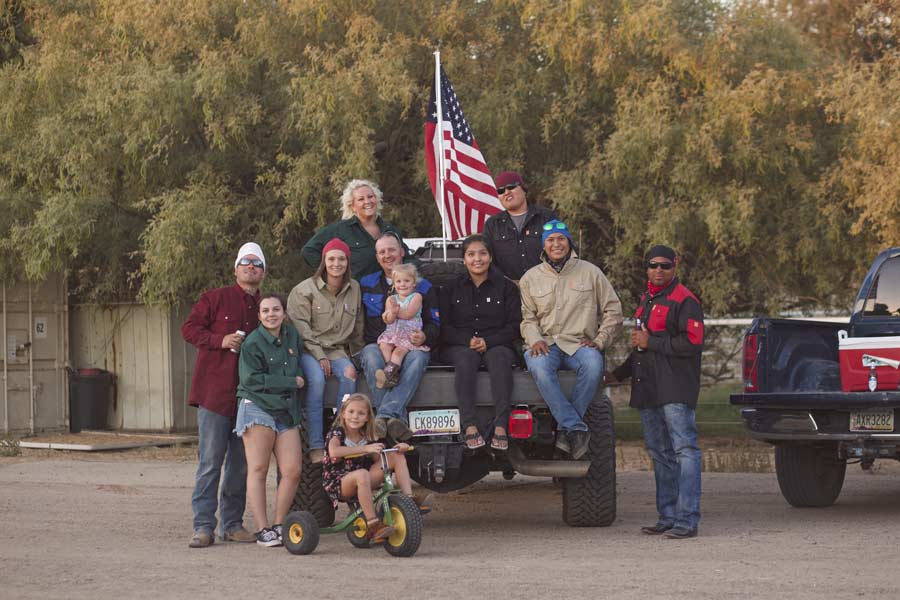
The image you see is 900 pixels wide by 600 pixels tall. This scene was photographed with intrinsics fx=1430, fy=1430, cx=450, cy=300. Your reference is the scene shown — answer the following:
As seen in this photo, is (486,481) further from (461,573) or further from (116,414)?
(116,414)

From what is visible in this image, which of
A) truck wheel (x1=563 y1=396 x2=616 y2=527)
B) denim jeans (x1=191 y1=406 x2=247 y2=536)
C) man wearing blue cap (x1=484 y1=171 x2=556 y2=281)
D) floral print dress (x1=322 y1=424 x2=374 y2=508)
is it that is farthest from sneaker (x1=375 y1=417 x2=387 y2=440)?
man wearing blue cap (x1=484 y1=171 x2=556 y2=281)

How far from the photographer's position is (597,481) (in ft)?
32.0

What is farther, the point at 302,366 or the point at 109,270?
the point at 109,270

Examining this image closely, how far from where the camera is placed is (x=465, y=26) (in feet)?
57.7

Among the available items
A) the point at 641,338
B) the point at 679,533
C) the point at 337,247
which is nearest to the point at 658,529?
the point at 679,533

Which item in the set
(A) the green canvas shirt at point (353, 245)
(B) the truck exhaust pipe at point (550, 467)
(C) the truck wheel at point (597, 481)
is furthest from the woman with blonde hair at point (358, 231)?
(C) the truck wheel at point (597, 481)

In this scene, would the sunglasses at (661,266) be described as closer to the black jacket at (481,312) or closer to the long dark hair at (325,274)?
the black jacket at (481,312)

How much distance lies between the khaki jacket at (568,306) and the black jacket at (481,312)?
9cm

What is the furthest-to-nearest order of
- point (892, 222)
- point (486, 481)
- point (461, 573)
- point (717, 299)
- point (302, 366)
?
1. point (717, 299)
2. point (892, 222)
3. point (486, 481)
4. point (302, 366)
5. point (461, 573)

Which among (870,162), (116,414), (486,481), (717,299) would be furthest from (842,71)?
(116,414)

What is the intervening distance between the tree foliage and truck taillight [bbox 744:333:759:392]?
510 cm

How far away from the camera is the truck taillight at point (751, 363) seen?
420 inches

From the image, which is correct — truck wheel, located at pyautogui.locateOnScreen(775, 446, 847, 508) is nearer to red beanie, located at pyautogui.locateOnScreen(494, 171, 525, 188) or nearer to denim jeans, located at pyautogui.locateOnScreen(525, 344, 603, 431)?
denim jeans, located at pyautogui.locateOnScreen(525, 344, 603, 431)

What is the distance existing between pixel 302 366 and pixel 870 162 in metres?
8.87
